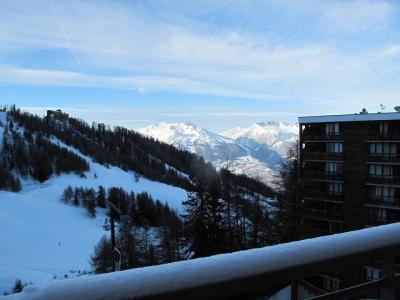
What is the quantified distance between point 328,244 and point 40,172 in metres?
151

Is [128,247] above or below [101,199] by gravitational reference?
above

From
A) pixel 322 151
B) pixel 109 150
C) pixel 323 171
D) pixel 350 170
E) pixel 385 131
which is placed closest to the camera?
pixel 385 131

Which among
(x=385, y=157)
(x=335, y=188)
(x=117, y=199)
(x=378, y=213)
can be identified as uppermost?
(x=385, y=157)

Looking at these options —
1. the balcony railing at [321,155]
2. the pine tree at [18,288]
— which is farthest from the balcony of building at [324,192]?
the pine tree at [18,288]

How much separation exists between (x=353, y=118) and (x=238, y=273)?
100.0 ft

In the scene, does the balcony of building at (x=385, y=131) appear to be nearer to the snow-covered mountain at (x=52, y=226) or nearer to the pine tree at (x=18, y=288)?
the pine tree at (x=18, y=288)

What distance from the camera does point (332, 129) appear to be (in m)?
31.5

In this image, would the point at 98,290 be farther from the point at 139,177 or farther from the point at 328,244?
the point at 139,177

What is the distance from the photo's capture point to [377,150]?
1142 inches

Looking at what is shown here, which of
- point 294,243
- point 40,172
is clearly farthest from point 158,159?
point 294,243

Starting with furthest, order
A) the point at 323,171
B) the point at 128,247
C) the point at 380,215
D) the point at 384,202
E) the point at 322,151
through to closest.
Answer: the point at 128,247 < the point at 322,151 < the point at 323,171 < the point at 380,215 < the point at 384,202

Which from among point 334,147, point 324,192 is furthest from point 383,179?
point 324,192

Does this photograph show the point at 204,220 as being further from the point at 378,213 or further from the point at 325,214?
the point at 378,213

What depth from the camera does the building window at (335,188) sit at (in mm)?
31031
